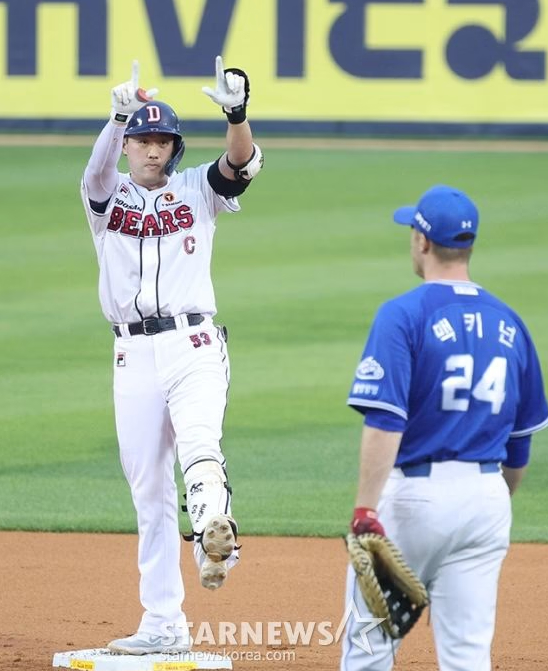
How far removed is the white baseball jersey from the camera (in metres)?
5.65

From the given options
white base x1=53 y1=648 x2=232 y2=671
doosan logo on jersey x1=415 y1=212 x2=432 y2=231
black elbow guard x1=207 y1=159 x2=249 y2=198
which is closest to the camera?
doosan logo on jersey x1=415 y1=212 x2=432 y2=231

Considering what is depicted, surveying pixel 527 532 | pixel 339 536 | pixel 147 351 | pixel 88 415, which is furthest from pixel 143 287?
pixel 88 415

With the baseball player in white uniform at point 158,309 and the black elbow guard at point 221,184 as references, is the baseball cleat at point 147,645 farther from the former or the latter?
the black elbow guard at point 221,184

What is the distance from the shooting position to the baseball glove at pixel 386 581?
4090 millimetres

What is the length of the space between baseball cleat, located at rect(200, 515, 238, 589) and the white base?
58 centimetres

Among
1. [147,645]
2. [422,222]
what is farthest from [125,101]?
[147,645]

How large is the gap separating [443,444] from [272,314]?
9717 millimetres

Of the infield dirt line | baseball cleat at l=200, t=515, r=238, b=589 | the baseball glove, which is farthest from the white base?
the infield dirt line

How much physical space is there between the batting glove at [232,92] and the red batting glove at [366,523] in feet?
6.93

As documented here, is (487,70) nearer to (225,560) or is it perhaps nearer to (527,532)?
(527,532)

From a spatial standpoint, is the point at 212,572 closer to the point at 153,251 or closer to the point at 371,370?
the point at 371,370

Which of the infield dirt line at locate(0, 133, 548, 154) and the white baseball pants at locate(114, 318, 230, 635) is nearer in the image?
the white baseball pants at locate(114, 318, 230, 635)

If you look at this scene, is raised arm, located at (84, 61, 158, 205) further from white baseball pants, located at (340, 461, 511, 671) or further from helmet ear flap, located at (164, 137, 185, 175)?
white baseball pants, located at (340, 461, 511, 671)
